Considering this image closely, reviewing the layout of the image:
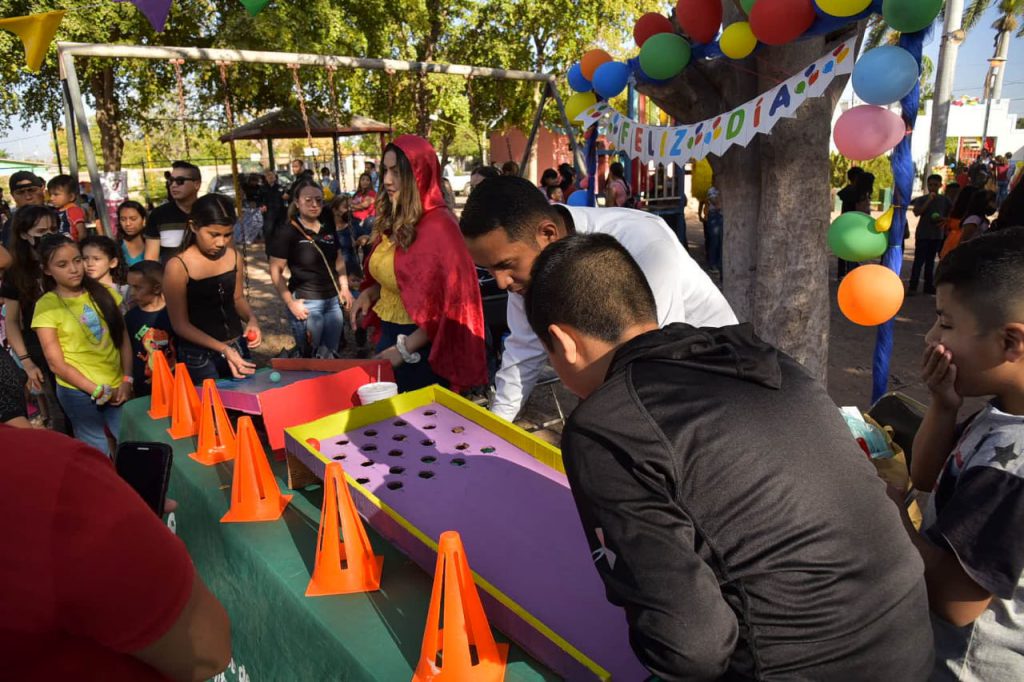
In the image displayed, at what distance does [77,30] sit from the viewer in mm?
13406

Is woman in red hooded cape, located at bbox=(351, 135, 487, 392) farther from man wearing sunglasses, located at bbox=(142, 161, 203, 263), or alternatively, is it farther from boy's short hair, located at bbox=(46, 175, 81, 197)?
boy's short hair, located at bbox=(46, 175, 81, 197)

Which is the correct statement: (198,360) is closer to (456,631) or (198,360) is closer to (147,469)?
(147,469)

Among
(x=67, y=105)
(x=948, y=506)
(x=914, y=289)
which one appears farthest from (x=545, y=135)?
(x=948, y=506)

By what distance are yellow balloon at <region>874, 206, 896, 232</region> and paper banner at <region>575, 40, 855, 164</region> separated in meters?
0.62

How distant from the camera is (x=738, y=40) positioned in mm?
3660

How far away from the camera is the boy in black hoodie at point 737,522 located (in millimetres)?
972

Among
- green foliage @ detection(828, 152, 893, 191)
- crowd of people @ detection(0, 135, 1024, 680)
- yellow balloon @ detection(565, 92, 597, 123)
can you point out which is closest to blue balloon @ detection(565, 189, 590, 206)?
yellow balloon @ detection(565, 92, 597, 123)

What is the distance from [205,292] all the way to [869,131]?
10.5ft

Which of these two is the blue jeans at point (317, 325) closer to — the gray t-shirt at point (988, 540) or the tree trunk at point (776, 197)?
the tree trunk at point (776, 197)

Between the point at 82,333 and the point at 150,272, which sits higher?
the point at 150,272

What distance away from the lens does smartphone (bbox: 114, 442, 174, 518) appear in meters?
1.52

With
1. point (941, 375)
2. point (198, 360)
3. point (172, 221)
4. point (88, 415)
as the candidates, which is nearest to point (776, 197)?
point (941, 375)

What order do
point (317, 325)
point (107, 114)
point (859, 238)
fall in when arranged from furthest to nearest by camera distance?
point (107, 114) < point (317, 325) < point (859, 238)

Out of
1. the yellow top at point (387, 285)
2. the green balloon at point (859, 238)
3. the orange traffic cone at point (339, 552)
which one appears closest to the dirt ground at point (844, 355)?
the yellow top at point (387, 285)
